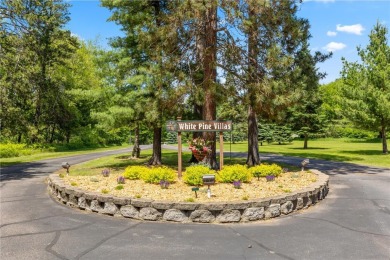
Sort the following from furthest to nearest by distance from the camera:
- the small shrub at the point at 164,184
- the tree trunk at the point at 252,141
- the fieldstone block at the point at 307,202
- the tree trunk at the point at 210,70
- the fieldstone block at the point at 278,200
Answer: the tree trunk at the point at 252,141, the tree trunk at the point at 210,70, the small shrub at the point at 164,184, the fieldstone block at the point at 307,202, the fieldstone block at the point at 278,200

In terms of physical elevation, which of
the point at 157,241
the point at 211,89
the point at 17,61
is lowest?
the point at 157,241

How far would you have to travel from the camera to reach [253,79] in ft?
46.5

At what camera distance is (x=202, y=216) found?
793cm

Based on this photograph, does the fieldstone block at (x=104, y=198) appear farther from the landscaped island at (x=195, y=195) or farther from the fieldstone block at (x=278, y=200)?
the fieldstone block at (x=278, y=200)

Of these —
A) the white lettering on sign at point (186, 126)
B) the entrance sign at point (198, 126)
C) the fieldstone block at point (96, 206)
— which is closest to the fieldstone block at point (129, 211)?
the fieldstone block at point (96, 206)

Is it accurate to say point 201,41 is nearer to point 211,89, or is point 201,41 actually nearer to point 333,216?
point 211,89

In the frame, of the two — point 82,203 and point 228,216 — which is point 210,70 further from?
point 82,203

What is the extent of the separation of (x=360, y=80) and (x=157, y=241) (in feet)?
87.1

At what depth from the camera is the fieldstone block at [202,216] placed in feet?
26.0

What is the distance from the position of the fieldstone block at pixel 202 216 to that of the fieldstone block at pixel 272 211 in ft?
4.90

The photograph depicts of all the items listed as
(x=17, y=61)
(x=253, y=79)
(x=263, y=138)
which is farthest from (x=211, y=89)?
(x=263, y=138)

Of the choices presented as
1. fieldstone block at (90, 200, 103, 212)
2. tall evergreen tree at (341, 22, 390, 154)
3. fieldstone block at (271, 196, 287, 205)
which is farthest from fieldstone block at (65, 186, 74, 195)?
tall evergreen tree at (341, 22, 390, 154)

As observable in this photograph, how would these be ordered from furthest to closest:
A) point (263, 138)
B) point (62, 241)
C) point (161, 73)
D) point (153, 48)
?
point (263, 138)
point (153, 48)
point (161, 73)
point (62, 241)

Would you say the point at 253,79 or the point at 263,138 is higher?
the point at 253,79
